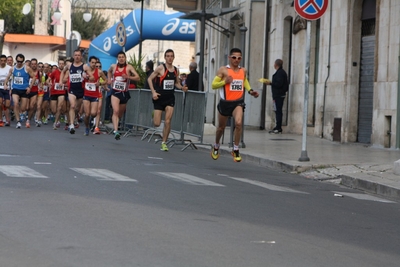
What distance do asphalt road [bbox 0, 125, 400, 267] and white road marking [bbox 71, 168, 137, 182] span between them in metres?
0.01

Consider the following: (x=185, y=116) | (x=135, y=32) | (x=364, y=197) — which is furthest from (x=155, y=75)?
(x=135, y=32)

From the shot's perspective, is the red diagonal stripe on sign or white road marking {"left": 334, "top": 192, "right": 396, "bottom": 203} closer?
white road marking {"left": 334, "top": 192, "right": 396, "bottom": 203}

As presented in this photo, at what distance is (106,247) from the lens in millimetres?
6602

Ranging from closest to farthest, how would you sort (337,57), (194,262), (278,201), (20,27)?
(194,262) < (278,201) < (337,57) < (20,27)

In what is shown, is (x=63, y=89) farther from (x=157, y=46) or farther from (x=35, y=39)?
(x=157, y=46)

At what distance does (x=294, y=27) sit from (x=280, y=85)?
1.74m

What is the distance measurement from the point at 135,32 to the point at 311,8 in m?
23.3

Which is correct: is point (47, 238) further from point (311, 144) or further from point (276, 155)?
point (311, 144)

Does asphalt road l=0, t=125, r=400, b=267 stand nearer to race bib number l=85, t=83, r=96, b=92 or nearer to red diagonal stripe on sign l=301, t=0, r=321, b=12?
red diagonal stripe on sign l=301, t=0, r=321, b=12

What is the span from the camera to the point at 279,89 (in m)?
26.0

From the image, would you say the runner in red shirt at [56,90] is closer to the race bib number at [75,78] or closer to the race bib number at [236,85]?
the race bib number at [75,78]

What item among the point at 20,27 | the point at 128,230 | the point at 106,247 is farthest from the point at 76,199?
the point at 20,27

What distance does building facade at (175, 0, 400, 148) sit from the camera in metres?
20.3

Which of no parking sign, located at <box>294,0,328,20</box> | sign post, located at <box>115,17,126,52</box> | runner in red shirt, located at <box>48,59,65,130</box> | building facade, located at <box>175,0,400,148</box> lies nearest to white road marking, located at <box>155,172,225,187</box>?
no parking sign, located at <box>294,0,328,20</box>
